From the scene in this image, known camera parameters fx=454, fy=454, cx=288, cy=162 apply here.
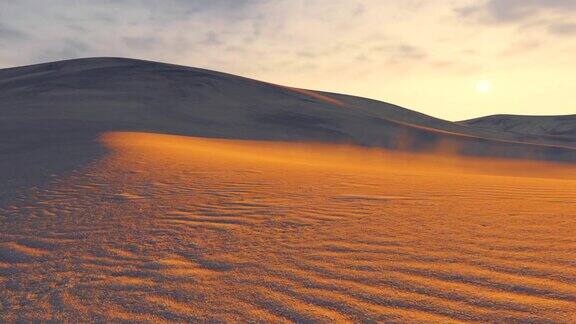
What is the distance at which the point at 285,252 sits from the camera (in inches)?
180

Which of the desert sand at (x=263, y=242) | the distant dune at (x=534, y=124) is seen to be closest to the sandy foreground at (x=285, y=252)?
the desert sand at (x=263, y=242)

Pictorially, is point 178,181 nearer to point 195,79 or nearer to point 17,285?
point 17,285

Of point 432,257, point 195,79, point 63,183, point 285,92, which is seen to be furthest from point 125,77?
point 432,257

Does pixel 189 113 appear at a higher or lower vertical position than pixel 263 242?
higher

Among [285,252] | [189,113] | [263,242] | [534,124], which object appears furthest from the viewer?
[534,124]

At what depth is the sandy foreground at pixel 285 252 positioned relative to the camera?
3359mm

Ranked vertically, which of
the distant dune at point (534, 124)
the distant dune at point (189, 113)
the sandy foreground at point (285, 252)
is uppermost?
the distant dune at point (534, 124)

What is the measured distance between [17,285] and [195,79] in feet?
114

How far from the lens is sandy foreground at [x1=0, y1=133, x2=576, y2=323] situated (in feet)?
11.0

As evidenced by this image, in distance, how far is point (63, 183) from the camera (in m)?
8.17

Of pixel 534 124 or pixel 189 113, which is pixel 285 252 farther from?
pixel 534 124

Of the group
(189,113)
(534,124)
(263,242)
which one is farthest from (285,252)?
(534,124)

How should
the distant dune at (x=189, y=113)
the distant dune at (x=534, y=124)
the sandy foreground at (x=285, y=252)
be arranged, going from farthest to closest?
the distant dune at (x=534, y=124) → the distant dune at (x=189, y=113) → the sandy foreground at (x=285, y=252)

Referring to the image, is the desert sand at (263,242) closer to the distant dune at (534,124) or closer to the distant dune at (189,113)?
the distant dune at (189,113)
